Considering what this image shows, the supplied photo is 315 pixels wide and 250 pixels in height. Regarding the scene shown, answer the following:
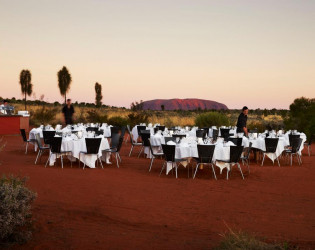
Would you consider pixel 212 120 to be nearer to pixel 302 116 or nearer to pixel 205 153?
pixel 302 116

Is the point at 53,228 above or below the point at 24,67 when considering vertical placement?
below

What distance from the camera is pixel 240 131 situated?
15.0 metres

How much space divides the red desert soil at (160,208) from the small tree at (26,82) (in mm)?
29845

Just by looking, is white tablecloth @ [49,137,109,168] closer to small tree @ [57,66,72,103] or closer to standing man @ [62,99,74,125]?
standing man @ [62,99,74,125]

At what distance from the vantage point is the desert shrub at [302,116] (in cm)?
2331

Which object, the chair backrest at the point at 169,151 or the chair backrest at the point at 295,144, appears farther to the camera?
the chair backrest at the point at 295,144

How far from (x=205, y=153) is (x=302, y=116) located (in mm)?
15806

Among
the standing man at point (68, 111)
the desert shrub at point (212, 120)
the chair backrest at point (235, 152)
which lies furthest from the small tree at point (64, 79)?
the chair backrest at point (235, 152)

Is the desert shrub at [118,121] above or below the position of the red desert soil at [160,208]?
above

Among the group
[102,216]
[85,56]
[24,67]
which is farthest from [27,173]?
[24,67]

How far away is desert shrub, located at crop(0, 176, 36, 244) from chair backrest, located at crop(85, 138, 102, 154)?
5718 mm

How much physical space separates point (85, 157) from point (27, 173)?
1.81 meters

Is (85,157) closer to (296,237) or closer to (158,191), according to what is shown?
(158,191)

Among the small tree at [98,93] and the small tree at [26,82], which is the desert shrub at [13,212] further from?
the small tree at [98,93]
